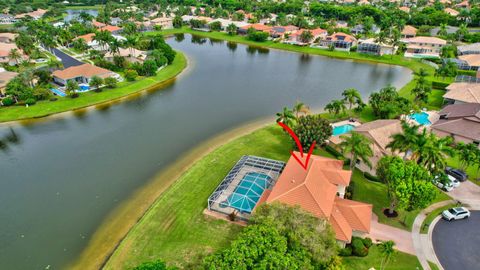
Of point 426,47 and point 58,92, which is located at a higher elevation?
point 426,47

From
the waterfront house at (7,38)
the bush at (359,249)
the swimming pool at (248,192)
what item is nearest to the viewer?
the bush at (359,249)

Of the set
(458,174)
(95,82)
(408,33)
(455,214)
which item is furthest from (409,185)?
(408,33)

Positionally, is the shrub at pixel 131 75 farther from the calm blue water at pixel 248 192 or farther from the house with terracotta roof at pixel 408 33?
the house with terracotta roof at pixel 408 33

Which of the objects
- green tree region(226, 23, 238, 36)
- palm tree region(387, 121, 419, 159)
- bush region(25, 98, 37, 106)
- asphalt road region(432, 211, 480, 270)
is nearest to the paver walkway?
asphalt road region(432, 211, 480, 270)

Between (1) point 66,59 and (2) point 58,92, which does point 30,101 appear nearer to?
(2) point 58,92

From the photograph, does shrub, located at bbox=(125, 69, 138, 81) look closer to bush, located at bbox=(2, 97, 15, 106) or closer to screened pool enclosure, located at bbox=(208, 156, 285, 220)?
bush, located at bbox=(2, 97, 15, 106)

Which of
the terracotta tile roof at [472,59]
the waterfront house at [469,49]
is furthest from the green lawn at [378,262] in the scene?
the waterfront house at [469,49]
